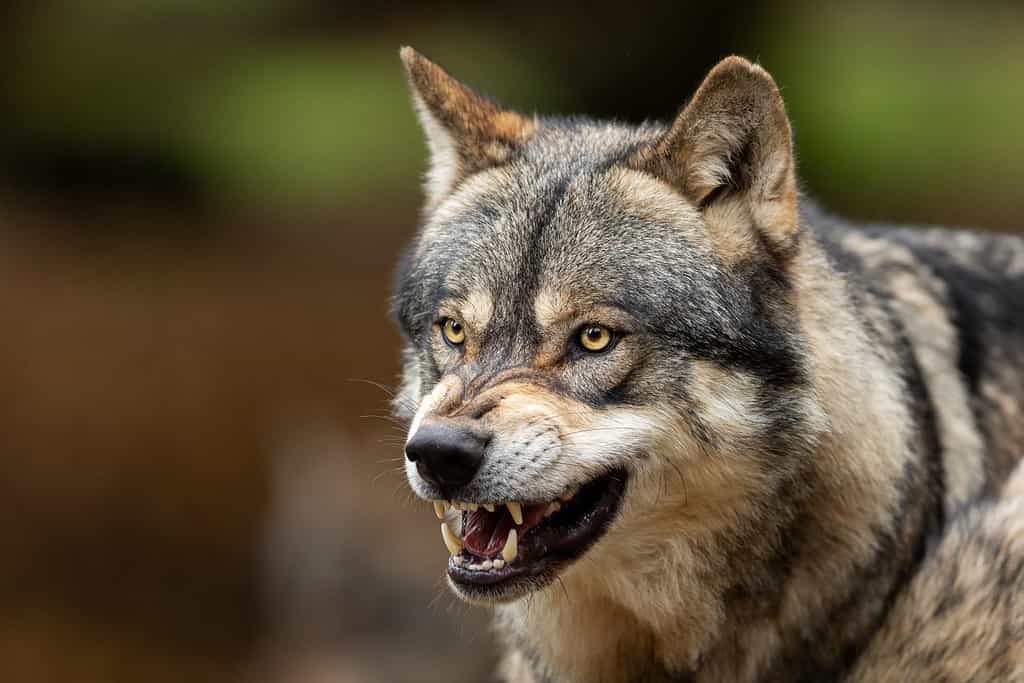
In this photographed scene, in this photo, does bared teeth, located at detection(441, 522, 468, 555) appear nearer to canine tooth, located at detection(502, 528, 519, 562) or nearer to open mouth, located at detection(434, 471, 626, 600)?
open mouth, located at detection(434, 471, 626, 600)

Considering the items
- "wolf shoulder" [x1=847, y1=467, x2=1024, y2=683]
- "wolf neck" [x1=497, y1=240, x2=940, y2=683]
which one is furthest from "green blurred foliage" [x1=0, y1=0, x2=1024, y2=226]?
"wolf shoulder" [x1=847, y1=467, x2=1024, y2=683]

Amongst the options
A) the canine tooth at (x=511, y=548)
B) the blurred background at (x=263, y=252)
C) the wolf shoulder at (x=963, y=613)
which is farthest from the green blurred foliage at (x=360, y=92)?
the canine tooth at (x=511, y=548)

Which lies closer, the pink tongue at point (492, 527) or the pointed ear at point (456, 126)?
the pink tongue at point (492, 527)

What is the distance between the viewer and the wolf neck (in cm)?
450

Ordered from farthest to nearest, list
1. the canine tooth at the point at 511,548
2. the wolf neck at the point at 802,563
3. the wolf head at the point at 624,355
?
the wolf neck at the point at 802,563 → the canine tooth at the point at 511,548 → the wolf head at the point at 624,355

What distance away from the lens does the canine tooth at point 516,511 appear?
4227 mm

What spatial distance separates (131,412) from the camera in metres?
12.6

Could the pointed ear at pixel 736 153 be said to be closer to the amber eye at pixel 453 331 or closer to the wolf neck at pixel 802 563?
the wolf neck at pixel 802 563

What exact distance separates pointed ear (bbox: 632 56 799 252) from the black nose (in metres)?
1.21

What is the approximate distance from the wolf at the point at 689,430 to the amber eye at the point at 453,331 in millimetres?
17

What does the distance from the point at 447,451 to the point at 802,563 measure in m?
1.40

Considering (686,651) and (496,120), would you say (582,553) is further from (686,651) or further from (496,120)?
(496,120)

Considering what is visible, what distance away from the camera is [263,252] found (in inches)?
537

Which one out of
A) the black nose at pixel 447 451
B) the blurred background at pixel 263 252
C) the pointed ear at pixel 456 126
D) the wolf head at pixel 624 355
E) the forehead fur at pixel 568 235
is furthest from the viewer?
the blurred background at pixel 263 252
